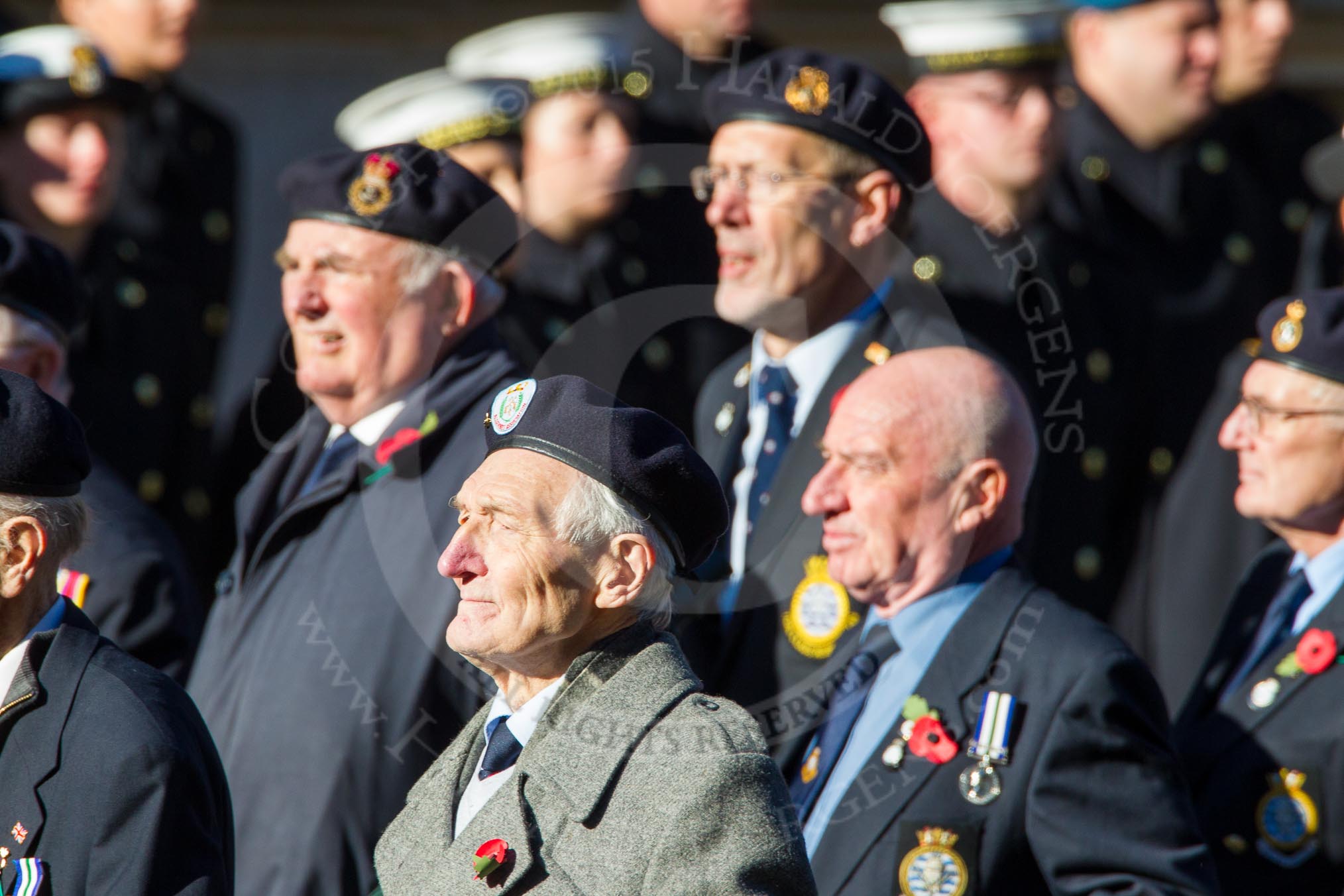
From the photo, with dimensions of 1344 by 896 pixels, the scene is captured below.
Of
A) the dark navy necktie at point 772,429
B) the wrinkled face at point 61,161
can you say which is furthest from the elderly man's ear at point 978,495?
the wrinkled face at point 61,161

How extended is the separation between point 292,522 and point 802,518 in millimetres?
1083

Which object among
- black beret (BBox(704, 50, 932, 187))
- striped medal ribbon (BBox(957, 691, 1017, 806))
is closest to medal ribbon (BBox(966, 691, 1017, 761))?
striped medal ribbon (BBox(957, 691, 1017, 806))

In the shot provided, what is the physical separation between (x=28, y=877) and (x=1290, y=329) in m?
2.78

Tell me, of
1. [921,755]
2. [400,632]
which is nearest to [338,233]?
[400,632]

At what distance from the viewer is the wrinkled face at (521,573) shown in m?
2.99

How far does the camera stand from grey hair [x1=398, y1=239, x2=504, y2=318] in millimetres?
4270

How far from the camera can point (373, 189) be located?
4.31 meters

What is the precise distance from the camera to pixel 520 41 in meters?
6.48

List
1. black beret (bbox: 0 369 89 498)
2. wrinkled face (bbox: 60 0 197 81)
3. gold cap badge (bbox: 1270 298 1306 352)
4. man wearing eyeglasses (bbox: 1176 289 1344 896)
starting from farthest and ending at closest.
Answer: wrinkled face (bbox: 60 0 197 81), gold cap badge (bbox: 1270 298 1306 352), man wearing eyeglasses (bbox: 1176 289 1344 896), black beret (bbox: 0 369 89 498)

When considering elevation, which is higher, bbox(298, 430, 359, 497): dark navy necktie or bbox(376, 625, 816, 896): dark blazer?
bbox(376, 625, 816, 896): dark blazer

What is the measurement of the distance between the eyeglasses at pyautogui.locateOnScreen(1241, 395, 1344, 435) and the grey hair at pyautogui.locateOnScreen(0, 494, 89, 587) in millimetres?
2443

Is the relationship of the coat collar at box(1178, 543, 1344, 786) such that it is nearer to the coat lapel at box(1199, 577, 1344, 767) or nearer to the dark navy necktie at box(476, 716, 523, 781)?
the coat lapel at box(1199, 577, 1344, 767)

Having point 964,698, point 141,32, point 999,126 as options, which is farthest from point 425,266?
point 141,32

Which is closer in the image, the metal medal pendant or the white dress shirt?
the white dress shirt
